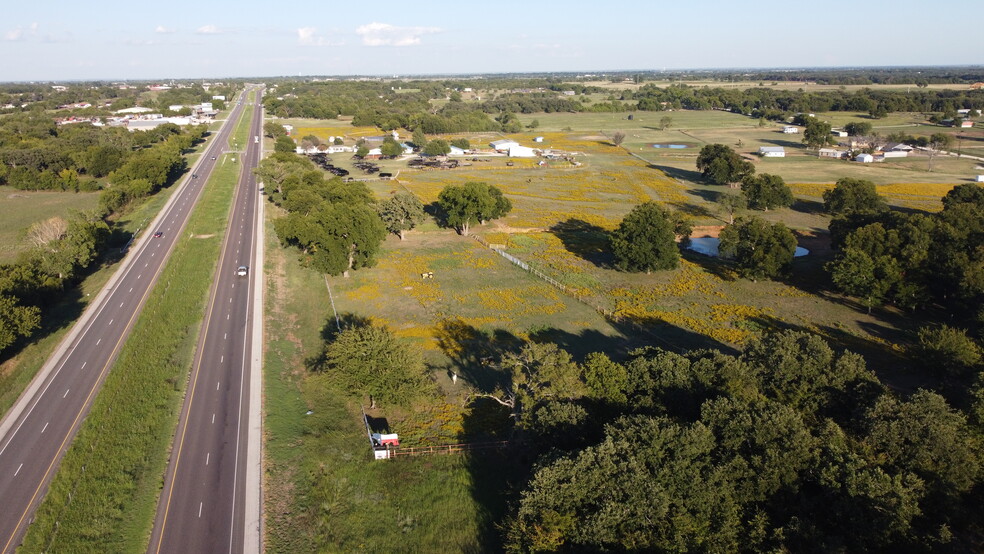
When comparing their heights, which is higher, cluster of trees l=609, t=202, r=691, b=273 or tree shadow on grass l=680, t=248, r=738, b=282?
cluster of trees l=609, t=202, r=691, b=273

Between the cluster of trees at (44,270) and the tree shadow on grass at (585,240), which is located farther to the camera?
the tree shadow on grass at (585,240)

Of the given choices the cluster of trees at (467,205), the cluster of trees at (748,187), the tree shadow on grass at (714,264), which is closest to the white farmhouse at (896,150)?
the cluster of trees at (748,187)

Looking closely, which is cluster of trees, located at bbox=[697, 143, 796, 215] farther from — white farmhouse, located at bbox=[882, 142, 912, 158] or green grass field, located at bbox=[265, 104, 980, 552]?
white farmhouse, located at bbox=[882, 142, 912, 158]

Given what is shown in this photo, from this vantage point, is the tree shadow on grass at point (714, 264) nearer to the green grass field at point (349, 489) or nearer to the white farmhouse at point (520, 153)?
the green grass field at point (349, 489)

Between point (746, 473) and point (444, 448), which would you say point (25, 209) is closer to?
point (444, 448)

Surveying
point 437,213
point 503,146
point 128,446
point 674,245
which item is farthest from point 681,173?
point 128,446

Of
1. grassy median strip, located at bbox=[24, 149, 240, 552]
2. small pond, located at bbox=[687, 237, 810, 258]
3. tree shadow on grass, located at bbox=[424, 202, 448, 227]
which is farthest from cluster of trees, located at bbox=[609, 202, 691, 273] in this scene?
grassy median strip, located at bbox=[24, 149, 240, 552]
